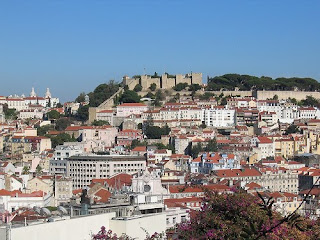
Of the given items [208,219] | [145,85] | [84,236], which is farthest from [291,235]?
[145,85]

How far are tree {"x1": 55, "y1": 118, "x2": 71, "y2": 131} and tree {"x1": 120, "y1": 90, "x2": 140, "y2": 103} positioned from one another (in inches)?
225

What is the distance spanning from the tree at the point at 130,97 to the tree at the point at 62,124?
5.71 metres

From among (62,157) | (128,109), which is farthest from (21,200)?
(128,109)

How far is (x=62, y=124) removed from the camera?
209 ft

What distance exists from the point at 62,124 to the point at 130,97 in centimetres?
714

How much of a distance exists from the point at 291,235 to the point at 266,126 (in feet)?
166

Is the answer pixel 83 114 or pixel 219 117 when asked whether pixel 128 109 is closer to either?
pixel 83 114

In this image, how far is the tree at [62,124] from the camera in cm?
6320

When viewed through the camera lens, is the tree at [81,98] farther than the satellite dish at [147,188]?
Yes

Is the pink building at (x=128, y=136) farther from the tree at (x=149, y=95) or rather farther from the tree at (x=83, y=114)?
the tree at (x=149, y=95)

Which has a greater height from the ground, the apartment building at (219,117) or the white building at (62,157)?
the apartment building at (219,117)

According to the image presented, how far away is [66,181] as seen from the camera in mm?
35938

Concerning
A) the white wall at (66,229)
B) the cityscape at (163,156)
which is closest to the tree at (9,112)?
the cityscape at (163,156)

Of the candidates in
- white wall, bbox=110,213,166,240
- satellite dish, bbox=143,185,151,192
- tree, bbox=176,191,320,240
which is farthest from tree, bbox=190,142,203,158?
white wall, bbox=110,213,166,240
